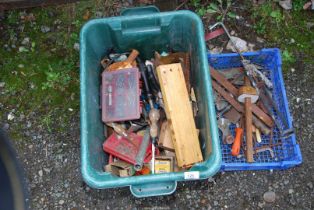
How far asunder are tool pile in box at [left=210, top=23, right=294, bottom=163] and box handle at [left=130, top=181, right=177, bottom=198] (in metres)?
0.52

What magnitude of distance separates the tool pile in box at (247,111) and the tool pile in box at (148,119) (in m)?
0.23

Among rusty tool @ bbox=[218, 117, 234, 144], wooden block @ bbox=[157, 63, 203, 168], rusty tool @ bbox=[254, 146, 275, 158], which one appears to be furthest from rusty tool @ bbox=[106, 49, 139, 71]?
rusty tool @ bbox=[254, 146, 275, 158]

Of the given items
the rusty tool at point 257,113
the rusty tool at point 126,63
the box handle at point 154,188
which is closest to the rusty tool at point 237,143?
the rusty tool at point 257,113

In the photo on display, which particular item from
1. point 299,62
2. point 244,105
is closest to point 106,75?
point 244,105

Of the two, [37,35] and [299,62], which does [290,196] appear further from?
[37,35]

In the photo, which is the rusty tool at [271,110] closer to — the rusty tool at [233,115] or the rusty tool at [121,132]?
the rusty tool at [233,115]

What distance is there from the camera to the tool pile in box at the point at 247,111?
2.32 metres

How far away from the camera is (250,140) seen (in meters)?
2.29

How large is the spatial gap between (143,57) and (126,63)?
233mm

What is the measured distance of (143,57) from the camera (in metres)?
2.48

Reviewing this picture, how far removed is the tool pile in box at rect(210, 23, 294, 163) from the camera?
2.32 metres

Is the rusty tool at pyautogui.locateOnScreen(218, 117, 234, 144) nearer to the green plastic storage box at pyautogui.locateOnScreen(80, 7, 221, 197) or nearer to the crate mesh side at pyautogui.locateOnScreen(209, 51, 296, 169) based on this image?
the crate mesh side at pyautogui.locateOnScreen(209, 51, 296, 169)

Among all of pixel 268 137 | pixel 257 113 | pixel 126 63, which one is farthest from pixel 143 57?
pixel 268 137

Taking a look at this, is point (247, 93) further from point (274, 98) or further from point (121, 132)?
point (121, 132)
